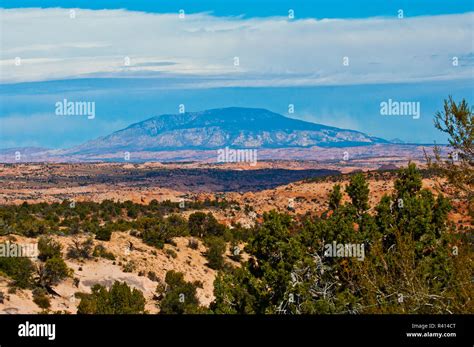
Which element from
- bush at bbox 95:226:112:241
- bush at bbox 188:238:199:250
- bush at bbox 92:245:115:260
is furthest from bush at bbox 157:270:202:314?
bush at bbox 188:238:199:250

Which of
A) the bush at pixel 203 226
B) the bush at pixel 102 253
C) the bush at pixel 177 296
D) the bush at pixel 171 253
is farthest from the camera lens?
the bush at pixel 203 226

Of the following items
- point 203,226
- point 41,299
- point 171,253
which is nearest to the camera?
point 41,299

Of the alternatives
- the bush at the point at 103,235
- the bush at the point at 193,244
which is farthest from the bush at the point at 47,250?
the bush at the point at 193,244

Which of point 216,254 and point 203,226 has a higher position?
point 203,226

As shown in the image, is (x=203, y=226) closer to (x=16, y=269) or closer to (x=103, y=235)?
(x=103, y=235)

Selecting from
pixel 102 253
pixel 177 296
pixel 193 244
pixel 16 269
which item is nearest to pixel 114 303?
pixel 16 269

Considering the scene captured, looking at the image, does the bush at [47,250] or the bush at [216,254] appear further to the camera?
the bush at [216,254]

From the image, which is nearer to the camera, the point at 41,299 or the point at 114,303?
the point at 114,303

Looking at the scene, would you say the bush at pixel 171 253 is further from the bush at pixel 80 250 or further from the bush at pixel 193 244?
the bush at pixel 80 250

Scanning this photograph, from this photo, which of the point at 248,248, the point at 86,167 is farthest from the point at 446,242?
the point at 86,167

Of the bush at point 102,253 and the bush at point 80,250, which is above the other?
the bush at point 80,250
